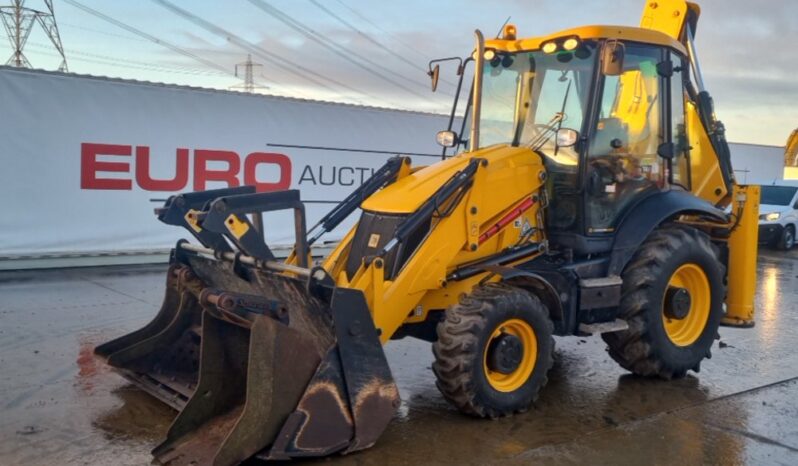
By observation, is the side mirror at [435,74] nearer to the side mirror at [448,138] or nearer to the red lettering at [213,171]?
the side mirror at [448,138]

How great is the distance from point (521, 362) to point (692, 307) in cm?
212

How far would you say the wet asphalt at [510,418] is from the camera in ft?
16.0

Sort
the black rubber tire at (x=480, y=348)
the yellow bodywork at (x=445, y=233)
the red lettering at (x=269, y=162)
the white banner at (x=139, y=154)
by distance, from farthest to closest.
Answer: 1. the red lettering at (x=269, y=162)
2. the white banner at (x=139, y=154)
3. the yellow bodywork at (x=445, y=233)
4. the black rubber tire at (x=480, y=348)

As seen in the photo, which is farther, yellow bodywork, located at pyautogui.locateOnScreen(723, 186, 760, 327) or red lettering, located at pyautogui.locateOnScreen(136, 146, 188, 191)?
red lettering, located at pyautogui.locateOnScreen(136, 146, 188, 191)

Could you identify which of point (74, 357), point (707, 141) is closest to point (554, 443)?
point (707, 141)

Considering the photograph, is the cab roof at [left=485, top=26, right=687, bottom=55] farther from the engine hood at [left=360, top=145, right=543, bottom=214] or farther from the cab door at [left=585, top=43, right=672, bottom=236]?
the engine hood at [left=360, top=145, right=543, bottom=214]

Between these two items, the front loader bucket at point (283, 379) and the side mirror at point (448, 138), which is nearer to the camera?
the front loader bucket at point (283, 379)

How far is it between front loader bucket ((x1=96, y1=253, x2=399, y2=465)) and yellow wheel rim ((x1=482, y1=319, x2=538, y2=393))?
2.96 ft

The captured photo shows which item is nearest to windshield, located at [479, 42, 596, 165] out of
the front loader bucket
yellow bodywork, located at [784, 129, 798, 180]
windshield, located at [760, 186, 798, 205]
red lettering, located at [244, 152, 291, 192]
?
the front loader bucket

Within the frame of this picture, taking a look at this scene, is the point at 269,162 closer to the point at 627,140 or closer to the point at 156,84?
the point at 156,84

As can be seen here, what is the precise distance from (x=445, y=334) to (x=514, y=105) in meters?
2.34

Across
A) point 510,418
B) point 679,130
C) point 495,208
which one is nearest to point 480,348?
point 510,418

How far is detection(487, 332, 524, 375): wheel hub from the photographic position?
5281 mm

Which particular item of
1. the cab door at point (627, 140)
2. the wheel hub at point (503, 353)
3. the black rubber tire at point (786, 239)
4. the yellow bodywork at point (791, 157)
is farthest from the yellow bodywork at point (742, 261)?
the yellow bodywork at point (791, 157)
